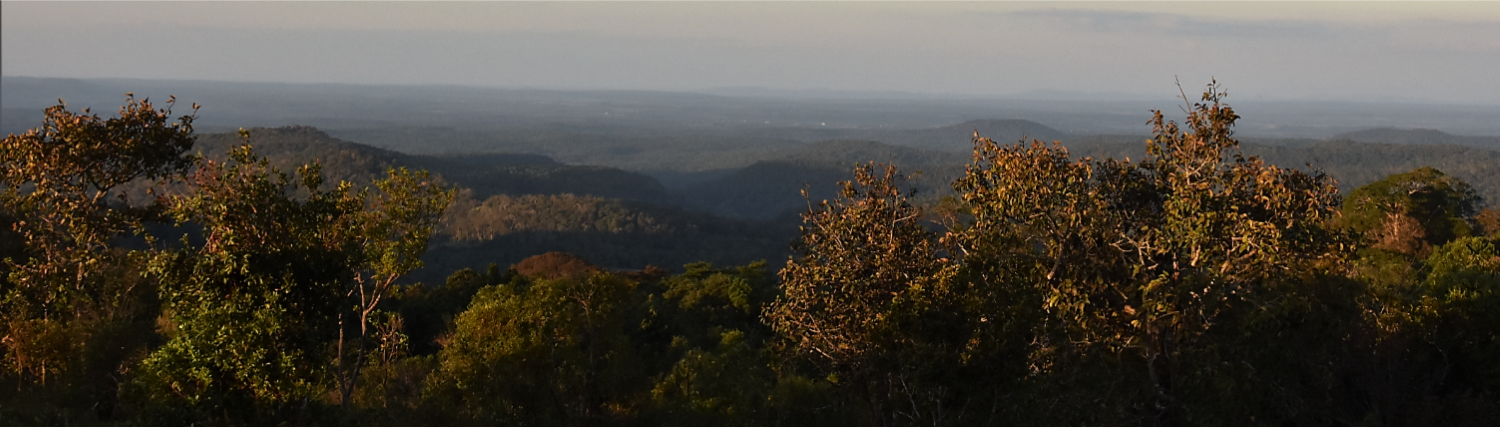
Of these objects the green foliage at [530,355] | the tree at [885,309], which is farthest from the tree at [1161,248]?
the green foliage at [530,355]

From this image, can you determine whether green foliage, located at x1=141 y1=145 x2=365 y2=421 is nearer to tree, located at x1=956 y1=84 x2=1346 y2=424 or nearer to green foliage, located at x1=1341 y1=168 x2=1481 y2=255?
tree, located at x1=956 y1=84 x2=1346 y2=424

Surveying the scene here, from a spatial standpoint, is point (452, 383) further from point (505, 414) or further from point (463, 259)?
point (463, 259)

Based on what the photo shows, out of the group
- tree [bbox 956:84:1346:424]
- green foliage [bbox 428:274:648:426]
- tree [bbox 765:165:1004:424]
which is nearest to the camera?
tree [bbox 956:84:1346:424]

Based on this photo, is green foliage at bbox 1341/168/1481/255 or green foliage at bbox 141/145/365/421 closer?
green foliage at bbox 141/145/365/421

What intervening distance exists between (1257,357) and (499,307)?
13.2m

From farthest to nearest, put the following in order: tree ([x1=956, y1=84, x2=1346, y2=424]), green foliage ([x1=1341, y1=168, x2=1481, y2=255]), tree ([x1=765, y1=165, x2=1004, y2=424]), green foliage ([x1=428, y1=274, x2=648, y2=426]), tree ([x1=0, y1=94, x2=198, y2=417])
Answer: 1. green foliage ([x1=1341, y1=168, x2=1481, y2=255])
2. green foliage ([x1=428, y1=274, x2=648, y2=426])
3. tree ([x1=0, y1=94, x2=198, y2=417])
4. tree ([x1=765, y1=165, x2=1004, y2=424])
5. tree ([x1=956, y1=84, x2=1346, y2=424])

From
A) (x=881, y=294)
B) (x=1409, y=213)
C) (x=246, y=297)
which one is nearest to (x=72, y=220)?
(x=246, y=297)

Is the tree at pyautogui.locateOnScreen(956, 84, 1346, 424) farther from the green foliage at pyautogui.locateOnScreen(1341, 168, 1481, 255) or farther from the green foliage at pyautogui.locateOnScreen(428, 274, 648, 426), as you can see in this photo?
the green foliage at pyautogui.locateOnScreen(1341, 168, 1481, 255)

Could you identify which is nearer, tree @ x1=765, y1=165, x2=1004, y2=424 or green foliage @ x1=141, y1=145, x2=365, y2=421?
green foliage @ x1=141, y1=145, x2=365, y2=421

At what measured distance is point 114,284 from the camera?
70.7ft

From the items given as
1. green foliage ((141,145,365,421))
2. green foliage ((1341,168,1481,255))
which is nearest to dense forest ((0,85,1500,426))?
green foliage ((141,145,365,421))

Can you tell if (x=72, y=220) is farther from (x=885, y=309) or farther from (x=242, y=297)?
(x=885, y=309)

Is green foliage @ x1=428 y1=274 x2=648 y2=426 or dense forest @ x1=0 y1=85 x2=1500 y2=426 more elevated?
dense forest @ x1=0 y1=85 x2=1500 y2=426

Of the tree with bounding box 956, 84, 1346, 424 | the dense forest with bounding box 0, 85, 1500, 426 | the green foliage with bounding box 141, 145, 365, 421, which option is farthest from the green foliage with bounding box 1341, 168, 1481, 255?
the green foliage with bounding box 141, 145, 365, 421
